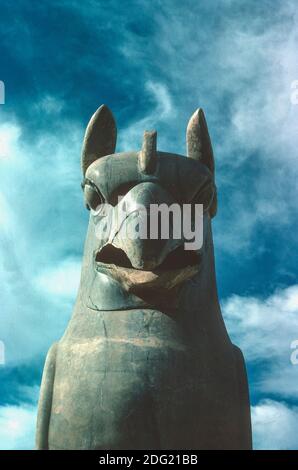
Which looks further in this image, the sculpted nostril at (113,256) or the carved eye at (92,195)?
the carved eye at (92,195)

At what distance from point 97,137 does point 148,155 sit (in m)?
1.02

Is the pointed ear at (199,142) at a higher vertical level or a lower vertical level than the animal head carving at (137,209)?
higher

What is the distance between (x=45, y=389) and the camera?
5.21m

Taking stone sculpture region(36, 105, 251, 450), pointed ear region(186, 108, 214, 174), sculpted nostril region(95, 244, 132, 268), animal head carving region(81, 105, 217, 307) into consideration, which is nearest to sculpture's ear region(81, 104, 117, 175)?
animal head carving region(81, 105, 217, 307)

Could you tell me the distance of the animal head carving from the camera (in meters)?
5.07

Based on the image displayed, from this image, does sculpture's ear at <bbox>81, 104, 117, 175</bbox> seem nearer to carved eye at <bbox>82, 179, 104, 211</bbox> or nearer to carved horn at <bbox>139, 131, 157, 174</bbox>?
carved eye at <bbox>82, 179, 104, 211</bbox>

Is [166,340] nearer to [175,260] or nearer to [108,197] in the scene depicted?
[175,260]

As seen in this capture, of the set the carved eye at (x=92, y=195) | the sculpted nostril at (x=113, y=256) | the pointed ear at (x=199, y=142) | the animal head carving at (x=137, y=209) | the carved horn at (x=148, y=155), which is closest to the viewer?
the animal head carving at (x=137, y=209)

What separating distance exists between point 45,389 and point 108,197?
178cm

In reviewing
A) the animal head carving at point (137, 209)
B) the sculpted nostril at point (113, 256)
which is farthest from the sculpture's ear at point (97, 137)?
the sculpted nostril at point (113, 256)

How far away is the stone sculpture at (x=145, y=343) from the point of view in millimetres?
4766

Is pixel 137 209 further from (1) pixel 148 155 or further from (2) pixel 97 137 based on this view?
(2) pixel 97 137

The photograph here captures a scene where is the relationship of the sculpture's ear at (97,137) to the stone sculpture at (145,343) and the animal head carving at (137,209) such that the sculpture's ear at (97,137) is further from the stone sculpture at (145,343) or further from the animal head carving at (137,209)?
the stone sculpture at (145,343)

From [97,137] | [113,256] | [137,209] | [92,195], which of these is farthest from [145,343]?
[97,137]
